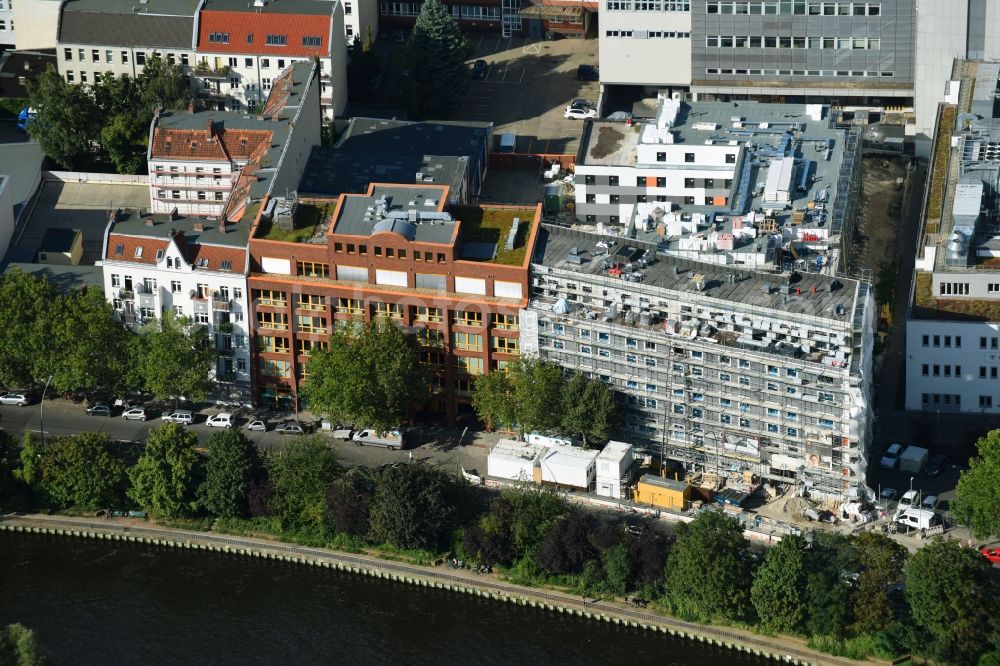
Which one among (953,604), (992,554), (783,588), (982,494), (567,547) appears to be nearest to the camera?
(953,604)

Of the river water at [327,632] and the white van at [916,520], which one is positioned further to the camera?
the white van at [916,520]

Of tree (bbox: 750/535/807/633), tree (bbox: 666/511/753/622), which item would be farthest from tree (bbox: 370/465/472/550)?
tree (bbox: 750/535/807/633)

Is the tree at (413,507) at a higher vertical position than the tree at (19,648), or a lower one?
higher

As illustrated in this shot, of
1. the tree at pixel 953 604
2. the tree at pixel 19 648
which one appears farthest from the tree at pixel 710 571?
the tree at pixel 19 648

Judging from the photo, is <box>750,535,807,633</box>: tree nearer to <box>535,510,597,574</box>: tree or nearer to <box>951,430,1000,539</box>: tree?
<box>535,510,597,574</box>: tree

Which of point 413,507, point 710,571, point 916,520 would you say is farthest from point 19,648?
point 916,520

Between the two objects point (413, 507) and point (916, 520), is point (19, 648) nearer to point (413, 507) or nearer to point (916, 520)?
point (413, 507)

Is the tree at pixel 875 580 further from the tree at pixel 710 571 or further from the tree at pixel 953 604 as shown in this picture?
the tree at pixel 710 571
